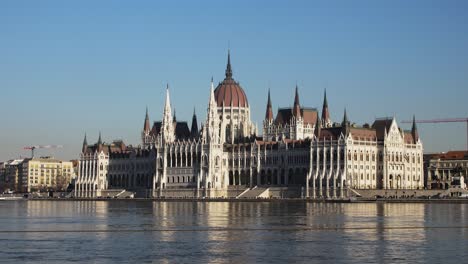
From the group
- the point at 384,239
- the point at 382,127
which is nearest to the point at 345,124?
the point at 382,127

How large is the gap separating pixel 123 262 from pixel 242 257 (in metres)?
7.44

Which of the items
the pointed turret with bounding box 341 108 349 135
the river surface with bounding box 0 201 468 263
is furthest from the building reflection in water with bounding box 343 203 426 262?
the pointed turret with bounding box 341 108 349 135

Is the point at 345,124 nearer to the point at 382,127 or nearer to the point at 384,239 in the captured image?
the point at 382,127

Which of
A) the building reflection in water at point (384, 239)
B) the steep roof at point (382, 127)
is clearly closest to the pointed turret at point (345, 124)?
the steep roof at point (382, 127)

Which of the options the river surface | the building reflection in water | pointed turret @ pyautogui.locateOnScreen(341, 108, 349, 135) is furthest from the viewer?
pointed turret @ pyautogui.locateOnScreen(341, 108, 349, 135)

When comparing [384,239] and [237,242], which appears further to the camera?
[384,239]

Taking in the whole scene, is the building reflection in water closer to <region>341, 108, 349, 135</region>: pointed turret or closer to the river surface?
the river surface

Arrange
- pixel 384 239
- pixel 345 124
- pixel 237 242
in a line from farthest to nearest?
1. pixel 345 124
2. pixel 384 239
3. pixel 237 242

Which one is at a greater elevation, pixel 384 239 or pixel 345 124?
pixel 345 124

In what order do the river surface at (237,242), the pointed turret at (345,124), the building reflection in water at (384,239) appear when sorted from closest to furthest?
the river surface at (237,242) → the building reflection in water at (384,239) → the pointed turret at (345,124)

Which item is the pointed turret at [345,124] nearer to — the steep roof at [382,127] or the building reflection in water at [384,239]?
the steep roof at [382,127]

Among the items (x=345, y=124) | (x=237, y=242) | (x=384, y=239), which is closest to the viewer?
(x=237, y=242)

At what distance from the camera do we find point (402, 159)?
7628 inches

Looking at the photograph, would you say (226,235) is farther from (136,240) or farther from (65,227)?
(65,227)
